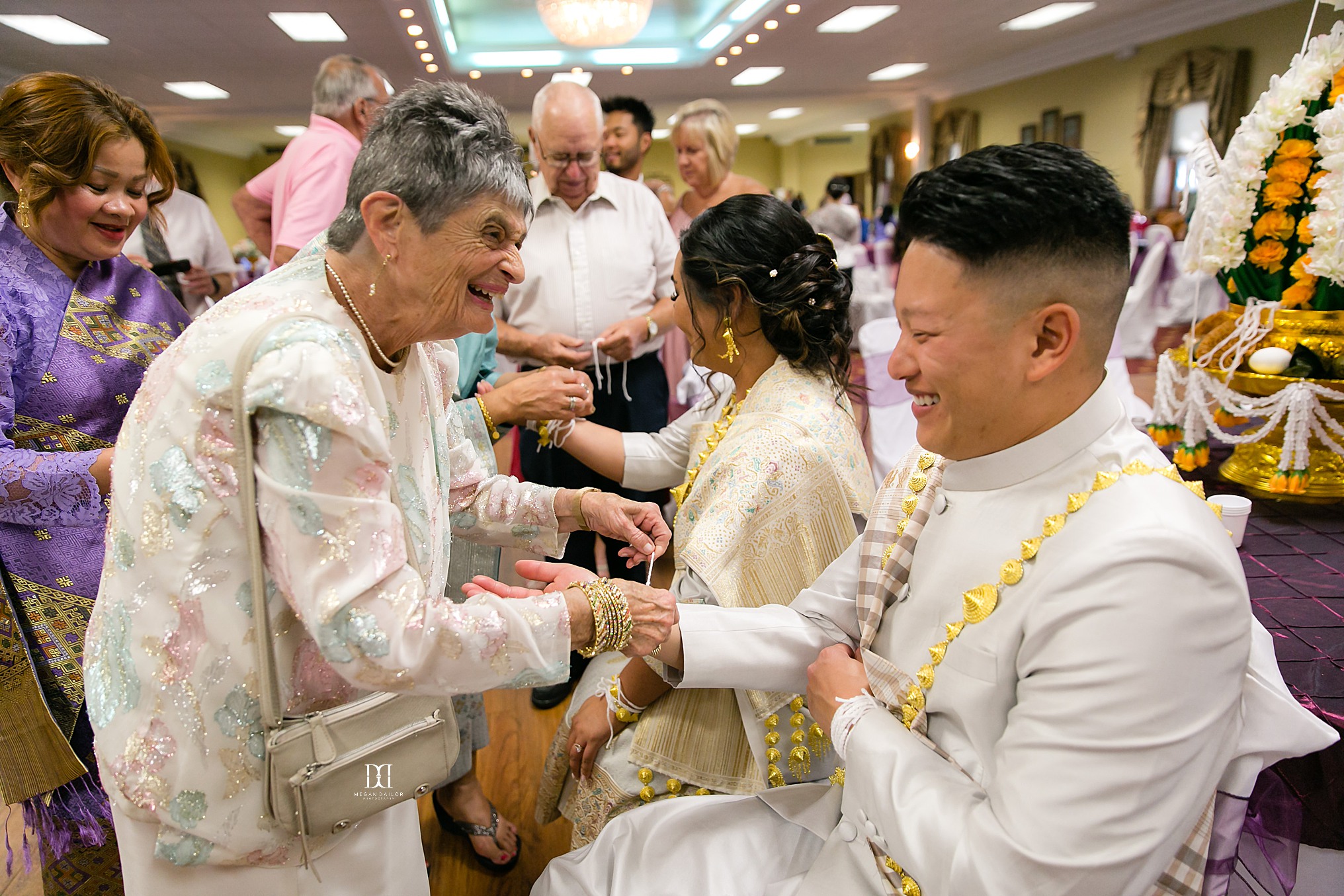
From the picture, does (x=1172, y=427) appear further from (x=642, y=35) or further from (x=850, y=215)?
(x=642, y=35)

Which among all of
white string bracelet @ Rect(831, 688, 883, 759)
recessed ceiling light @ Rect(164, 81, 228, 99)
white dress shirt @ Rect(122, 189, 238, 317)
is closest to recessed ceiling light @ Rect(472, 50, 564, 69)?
recessed ceiling light @ Rect(164, 81, 228, 99)

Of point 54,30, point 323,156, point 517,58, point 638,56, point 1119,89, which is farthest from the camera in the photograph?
point 1119,89

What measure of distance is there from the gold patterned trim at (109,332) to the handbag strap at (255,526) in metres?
0.91

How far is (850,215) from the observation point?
852 cm

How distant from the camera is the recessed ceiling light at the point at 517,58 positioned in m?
10.8

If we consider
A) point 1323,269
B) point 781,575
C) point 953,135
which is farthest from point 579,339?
point 953,135

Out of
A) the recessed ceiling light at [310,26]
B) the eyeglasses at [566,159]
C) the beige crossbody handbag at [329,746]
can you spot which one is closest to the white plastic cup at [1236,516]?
the beige crossbody handbag at [329,746]

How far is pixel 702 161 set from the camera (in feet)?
14.1

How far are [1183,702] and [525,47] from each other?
37.9 feet

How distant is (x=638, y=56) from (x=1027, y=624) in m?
11.5

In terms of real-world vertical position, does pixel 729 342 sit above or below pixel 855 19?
below

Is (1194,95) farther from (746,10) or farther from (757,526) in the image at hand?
(757,526)

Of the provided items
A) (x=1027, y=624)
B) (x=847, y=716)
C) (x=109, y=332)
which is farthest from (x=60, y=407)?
(x=1027, y=624)

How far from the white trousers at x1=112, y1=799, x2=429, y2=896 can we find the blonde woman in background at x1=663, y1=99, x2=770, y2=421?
3039mm
